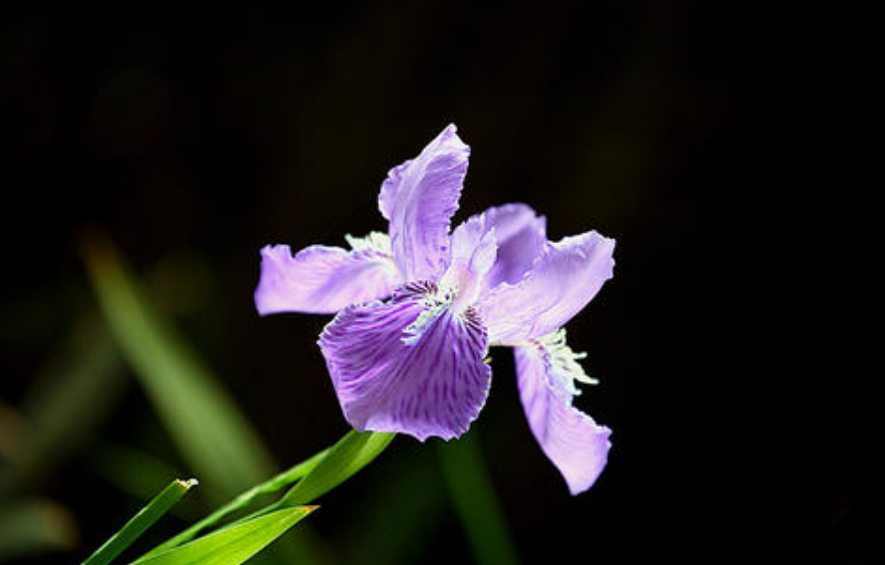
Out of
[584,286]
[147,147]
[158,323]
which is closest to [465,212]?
[158,323]

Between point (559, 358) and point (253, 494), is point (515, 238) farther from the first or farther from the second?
point (253, 494)

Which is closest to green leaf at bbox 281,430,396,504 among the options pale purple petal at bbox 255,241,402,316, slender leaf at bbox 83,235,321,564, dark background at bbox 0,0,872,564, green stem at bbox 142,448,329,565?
green stem at bbox 142,448,329,565

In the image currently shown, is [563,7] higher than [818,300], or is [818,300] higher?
[563,7]

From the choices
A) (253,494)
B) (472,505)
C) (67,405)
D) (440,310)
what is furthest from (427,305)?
(67,405)

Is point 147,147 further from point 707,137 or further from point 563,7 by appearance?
point 707,137

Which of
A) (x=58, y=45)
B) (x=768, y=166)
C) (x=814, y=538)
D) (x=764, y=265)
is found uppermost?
(x=58, y=45)

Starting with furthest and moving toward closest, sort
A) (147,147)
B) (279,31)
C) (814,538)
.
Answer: (147,147) < (279,31) < (814,538)

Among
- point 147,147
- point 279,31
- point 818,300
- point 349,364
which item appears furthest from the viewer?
point 147,147
